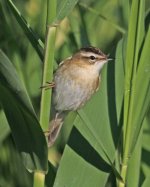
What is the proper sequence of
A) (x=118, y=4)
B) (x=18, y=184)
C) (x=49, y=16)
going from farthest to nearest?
1. (x=118, y=4)
2. (x=18, y=184)
3. (x=49, y=16)

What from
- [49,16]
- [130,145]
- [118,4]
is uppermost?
[49,16]

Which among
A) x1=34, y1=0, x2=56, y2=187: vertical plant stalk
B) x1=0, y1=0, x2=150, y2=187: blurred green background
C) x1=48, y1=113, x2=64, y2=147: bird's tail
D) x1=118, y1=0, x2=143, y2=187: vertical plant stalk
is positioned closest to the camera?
x1=34, y1=0, x2=56, y2=187: vertical plant stalk

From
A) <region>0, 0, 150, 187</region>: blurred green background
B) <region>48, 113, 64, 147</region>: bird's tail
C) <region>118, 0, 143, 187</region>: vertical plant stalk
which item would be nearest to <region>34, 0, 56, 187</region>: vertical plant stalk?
<region>118, 0, 143, 187</region>: vertical plant stalk

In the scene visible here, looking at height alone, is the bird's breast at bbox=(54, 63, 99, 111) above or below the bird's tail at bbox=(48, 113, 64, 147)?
above

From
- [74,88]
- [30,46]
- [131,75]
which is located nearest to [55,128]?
[74,88]

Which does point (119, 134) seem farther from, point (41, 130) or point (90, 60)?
point (90, 60)

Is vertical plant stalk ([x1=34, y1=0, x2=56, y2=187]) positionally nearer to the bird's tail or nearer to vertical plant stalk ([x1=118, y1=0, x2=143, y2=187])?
vertical plant stalk ([x1=118, y1=0, x2=143, y2=187])

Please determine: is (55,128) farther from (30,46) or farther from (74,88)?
(30,46)

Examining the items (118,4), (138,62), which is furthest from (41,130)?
(118,4)

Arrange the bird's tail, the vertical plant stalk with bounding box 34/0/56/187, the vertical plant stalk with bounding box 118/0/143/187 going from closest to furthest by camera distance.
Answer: the vertical plant stalk with bounding box 34/0/56/187 < the vertical plant stalk with bounding box 118/0/143/187 < the bird's tail
